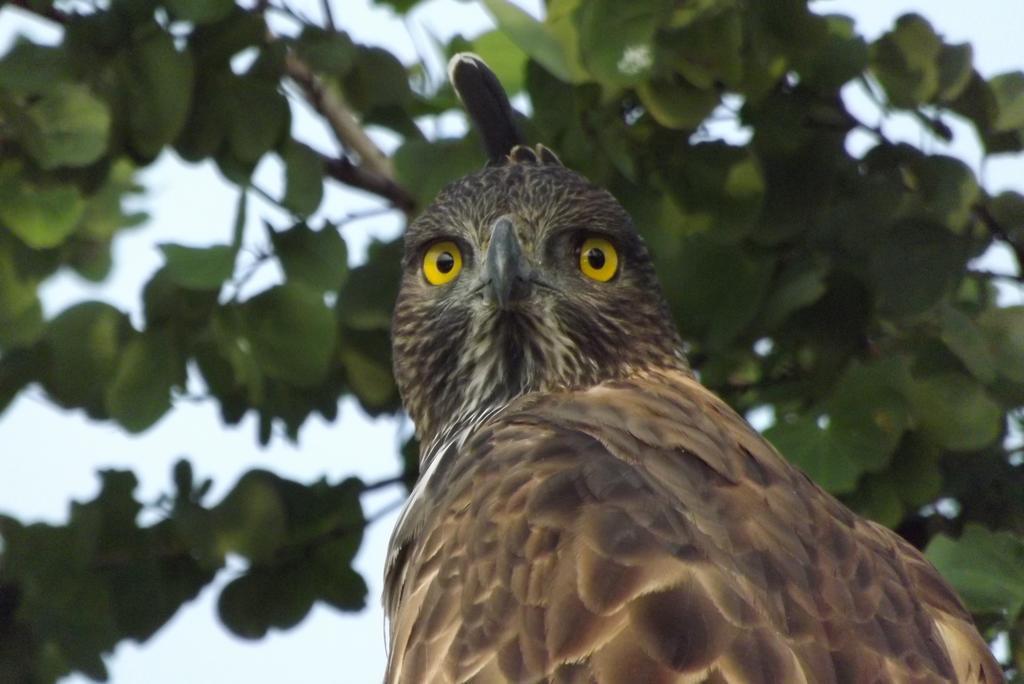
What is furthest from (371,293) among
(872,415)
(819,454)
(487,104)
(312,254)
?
(872,415)

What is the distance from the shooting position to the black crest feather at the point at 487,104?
15.8ft

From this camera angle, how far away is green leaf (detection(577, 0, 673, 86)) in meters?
4.32

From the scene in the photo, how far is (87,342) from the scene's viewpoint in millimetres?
4848

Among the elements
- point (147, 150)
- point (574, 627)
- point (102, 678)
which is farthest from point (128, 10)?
point (574, 627)

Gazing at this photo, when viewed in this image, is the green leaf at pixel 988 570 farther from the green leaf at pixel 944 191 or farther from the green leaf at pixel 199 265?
the green leaf at pixel 199 265

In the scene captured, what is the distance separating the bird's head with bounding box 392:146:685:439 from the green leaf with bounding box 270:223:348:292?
276 mm

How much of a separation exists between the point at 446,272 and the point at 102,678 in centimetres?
132

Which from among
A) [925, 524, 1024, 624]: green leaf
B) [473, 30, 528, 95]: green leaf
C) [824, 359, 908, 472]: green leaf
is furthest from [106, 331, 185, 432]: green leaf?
[925, 524, 1024, 624]: green leaf

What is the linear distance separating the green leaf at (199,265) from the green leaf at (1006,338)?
1736 mm

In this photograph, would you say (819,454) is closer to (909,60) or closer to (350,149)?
(909,60)

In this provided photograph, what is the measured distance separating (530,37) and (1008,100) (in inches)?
44.1

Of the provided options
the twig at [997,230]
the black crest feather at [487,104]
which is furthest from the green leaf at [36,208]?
the twig at [997,230]

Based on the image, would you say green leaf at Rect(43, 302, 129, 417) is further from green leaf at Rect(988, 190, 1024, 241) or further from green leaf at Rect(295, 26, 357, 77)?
green leaf at Rect(988, 190, 1024, 241)

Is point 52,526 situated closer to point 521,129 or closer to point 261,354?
point 261,354
